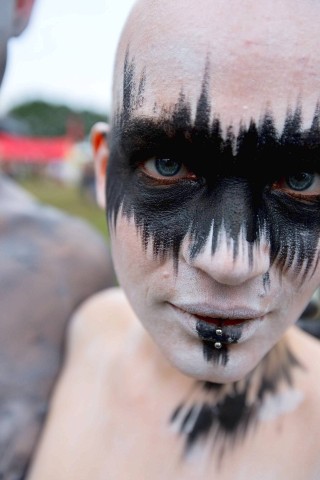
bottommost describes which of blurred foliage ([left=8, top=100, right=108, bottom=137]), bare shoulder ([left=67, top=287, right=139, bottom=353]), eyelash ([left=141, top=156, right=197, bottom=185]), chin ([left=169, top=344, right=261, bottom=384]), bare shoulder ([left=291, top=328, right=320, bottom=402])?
blurred foliage ([left=8, top=100, right=108, bottom=137])

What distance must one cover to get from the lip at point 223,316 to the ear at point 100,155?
30 cm

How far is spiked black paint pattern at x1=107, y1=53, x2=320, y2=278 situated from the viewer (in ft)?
2.58

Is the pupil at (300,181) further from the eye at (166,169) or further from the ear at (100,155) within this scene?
the ear at (100,155)

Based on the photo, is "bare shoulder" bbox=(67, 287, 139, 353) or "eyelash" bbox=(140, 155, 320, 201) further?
"bare shoulder" bbox=(67, 287, 139, 353)

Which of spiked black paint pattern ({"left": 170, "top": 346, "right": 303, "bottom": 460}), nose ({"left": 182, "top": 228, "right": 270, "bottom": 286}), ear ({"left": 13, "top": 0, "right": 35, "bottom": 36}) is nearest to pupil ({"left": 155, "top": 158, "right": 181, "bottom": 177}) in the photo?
nose ({"left": 182, "top": 228, "right": 270, "bottom": 286})

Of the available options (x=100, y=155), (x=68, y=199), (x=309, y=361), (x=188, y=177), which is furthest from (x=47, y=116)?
(x=188, y=177)

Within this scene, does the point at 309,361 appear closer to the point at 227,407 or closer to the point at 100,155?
the point at 227,407

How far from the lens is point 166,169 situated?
0.86 meters

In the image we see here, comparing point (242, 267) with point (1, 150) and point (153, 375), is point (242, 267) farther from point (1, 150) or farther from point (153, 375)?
point (1, 150)

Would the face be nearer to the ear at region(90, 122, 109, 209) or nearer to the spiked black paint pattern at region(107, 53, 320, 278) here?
the spiked black paint pattern at region(107, 53, 320, 278)

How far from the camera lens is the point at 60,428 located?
113 cm

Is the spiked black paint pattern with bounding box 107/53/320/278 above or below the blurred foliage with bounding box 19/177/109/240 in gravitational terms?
above

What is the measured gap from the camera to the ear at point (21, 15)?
133 centimetres

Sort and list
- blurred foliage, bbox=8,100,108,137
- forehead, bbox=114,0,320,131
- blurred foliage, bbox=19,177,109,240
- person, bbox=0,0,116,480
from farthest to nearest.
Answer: blurred foliage, bbox=8,100,108,137
blurred foliage, bbox=19,177,109,240
person, bbox=0,0,116,480
forehead, bbox=114,0,320,131
